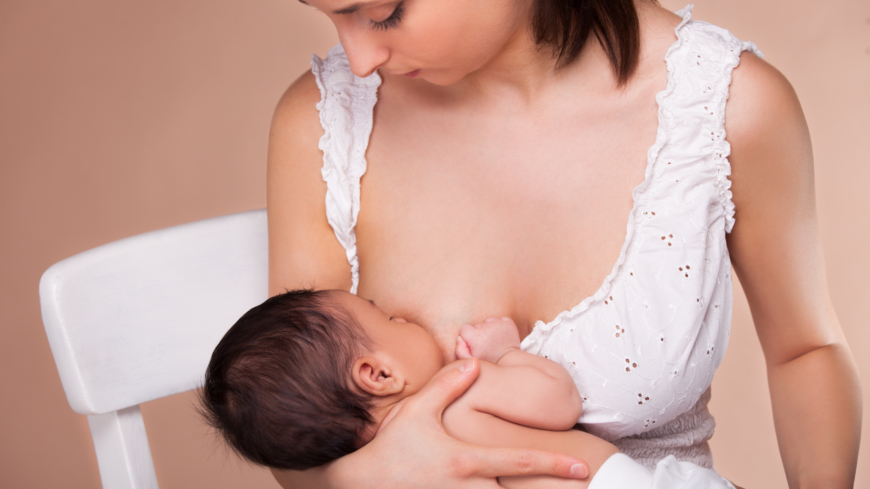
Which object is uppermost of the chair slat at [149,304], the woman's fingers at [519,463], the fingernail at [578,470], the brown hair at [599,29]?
the brown hair at [599,29]

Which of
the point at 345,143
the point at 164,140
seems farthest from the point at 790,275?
the point at 164,140

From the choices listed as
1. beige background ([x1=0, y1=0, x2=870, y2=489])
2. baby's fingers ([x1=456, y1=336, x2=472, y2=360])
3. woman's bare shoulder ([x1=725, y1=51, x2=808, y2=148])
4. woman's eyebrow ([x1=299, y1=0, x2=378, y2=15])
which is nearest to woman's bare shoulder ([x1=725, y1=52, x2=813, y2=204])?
woman's bare shoulder ([x1=725, y1=51, x2=808, y2=148])

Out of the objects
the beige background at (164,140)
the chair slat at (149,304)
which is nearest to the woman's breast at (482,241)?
the chair slat at (149,304)

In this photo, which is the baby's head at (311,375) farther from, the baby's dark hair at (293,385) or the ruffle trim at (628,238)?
the ruffle trim at (628,238)

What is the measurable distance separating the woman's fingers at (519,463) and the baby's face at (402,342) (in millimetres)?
206

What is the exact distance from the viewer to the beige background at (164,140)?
8.21ft

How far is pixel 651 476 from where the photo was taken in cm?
113

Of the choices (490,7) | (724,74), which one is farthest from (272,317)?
(724,74)

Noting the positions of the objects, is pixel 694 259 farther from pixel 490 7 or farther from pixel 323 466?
pixel 323 466

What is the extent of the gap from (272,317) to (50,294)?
47 centimetres

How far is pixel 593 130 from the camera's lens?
1325 millimetres

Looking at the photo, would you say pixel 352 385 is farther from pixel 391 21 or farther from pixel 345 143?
pixel 391 21

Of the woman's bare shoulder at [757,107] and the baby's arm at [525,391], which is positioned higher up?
the woman's bare shoulder at [757,107]

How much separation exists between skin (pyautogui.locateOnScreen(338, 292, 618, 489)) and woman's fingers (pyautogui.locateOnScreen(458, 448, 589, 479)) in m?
0.04
